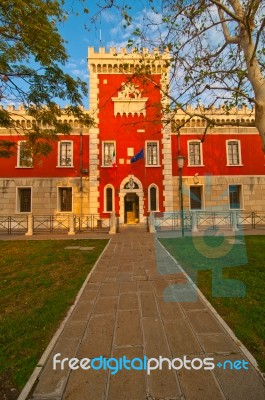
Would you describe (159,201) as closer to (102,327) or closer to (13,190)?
(13,190)

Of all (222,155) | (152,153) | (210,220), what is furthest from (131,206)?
(222,155)

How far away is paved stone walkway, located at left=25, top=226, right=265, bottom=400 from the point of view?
219cm

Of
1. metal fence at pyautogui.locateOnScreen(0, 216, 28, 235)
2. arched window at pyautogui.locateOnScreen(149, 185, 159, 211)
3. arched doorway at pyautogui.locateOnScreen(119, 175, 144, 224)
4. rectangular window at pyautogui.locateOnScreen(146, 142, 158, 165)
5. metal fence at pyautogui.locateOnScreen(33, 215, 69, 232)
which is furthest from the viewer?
rectangular window at pyautogui.locateOnScreen(146, 142, 158, 165)

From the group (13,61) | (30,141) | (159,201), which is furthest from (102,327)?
(159,201)

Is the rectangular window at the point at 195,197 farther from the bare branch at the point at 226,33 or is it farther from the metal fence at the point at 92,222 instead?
the bare branch at the point at 226,33

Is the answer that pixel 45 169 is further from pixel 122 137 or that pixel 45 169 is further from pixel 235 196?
pixel 235 196

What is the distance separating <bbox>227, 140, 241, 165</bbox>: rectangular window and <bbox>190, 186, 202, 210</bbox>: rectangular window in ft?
12.2

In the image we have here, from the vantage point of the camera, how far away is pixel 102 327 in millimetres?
3385

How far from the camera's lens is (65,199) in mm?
21203

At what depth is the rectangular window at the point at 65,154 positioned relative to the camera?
21.2 m

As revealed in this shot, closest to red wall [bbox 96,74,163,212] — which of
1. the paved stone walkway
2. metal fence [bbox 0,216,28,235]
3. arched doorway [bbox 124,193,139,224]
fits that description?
arched doorway [bbox 124,193,139,224]

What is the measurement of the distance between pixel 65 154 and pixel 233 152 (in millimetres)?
14974

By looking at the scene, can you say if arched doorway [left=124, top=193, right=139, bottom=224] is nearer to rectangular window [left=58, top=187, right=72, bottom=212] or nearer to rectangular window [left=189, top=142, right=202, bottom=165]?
rectangular window [left=58, top=187, right=72, bottom=212]

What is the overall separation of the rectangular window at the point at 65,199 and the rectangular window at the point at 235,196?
46.3 feet
